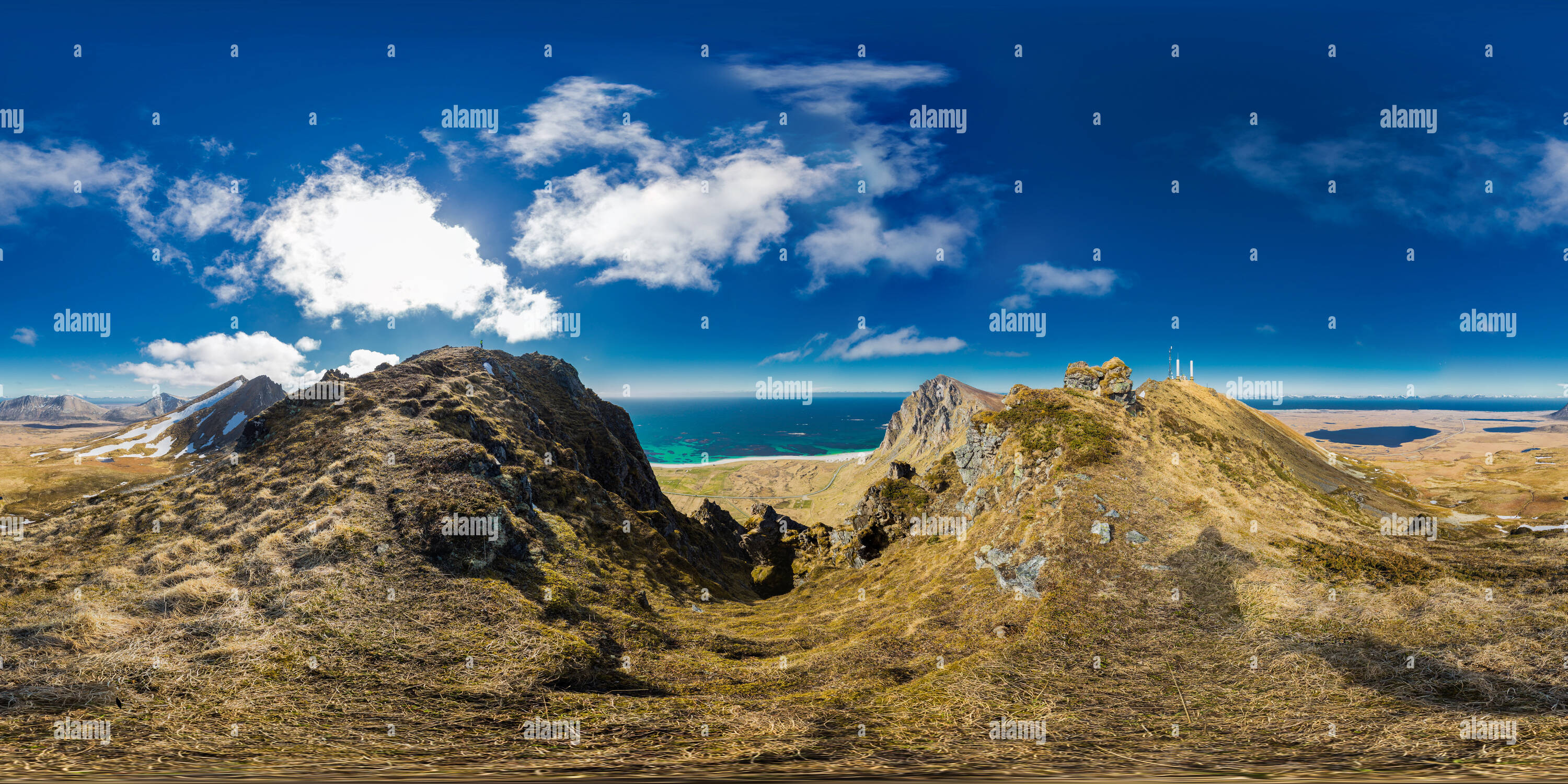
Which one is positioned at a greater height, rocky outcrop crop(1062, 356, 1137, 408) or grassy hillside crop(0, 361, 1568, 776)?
rocky outcrop crop(1062, 356, 1137, 408)

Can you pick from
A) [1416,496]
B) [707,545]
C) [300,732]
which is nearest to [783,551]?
[707,545]

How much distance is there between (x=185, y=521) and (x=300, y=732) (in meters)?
17.0

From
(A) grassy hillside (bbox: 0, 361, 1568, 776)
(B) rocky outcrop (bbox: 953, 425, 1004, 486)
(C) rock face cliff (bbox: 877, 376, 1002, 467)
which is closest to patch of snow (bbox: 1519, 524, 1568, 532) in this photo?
(A) grassy hillside (bbox: 0, 361, 1568, 776)

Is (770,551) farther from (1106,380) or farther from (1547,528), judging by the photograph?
(1547,528)

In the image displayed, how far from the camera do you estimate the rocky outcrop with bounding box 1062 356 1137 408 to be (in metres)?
37.5

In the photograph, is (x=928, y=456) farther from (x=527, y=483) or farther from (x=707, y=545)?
(x=527, y=483)

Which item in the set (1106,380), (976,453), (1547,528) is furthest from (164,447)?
(1547,528)

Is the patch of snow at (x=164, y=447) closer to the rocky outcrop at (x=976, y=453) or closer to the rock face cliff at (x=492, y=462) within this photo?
the rock face cliff at (x=492, y=462)

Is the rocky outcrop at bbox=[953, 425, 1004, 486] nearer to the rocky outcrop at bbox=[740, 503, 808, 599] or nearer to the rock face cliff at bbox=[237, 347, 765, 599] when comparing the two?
the rocky outcrop at bbox=[740, 503, 808, 599]

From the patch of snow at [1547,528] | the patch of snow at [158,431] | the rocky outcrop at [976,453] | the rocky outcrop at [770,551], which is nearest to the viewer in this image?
the rocky outcrop at [976,453]

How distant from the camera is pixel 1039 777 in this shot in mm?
8305

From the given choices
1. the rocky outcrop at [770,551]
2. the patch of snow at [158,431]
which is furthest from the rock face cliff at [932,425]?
the patch of snow at [158,431]

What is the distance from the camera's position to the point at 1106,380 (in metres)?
38.7

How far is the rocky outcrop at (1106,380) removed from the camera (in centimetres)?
3747
